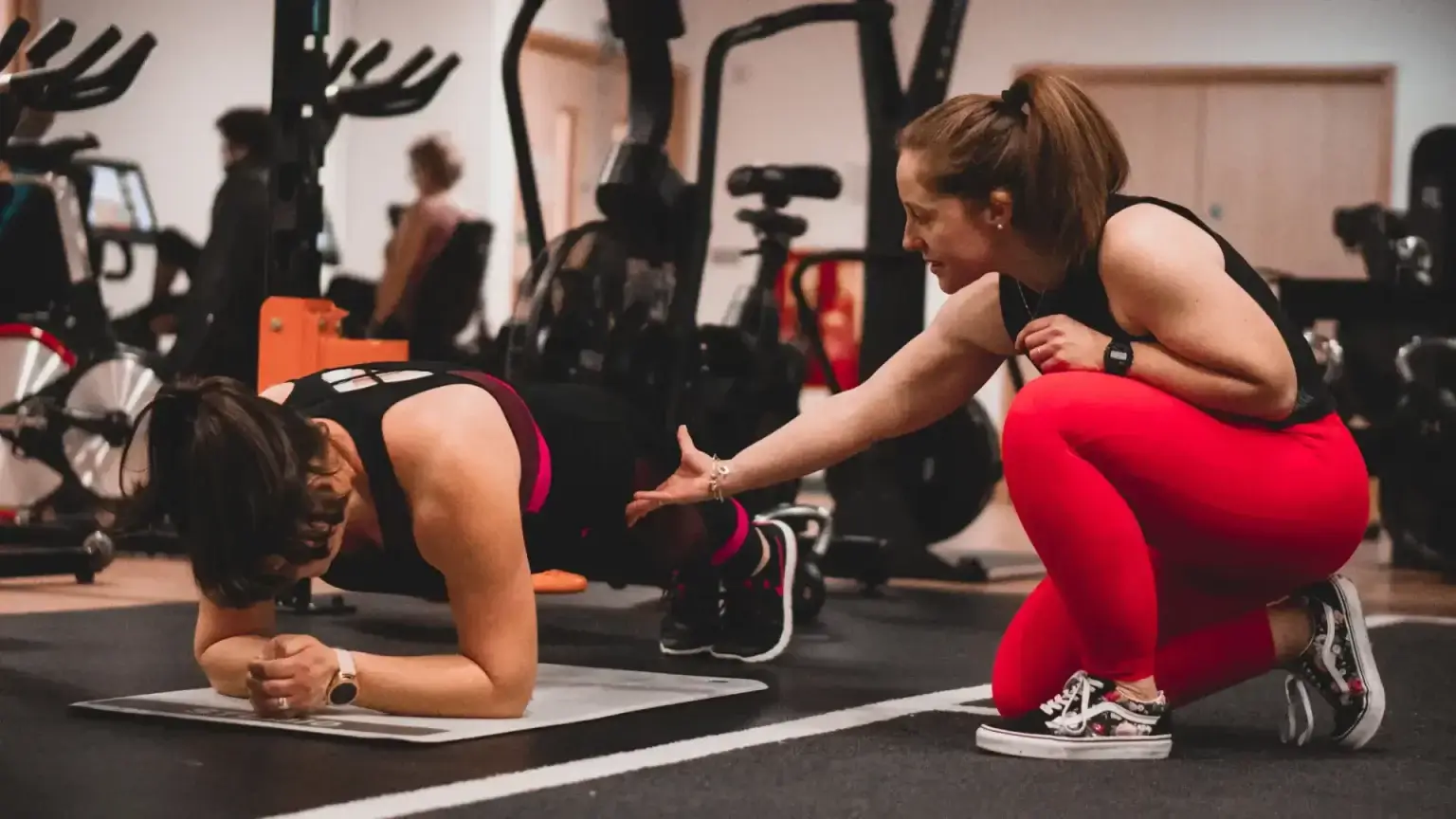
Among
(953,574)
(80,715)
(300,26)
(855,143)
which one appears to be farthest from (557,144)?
(80,715)

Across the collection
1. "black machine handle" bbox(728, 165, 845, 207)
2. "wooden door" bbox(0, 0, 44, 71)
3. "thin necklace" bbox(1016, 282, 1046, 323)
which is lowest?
"thin necklace" bbox(1016, 282, 1046, 323)

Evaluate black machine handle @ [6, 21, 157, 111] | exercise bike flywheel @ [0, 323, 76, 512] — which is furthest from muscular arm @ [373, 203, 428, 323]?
black machine handle @ [6, 21, 157, 111]

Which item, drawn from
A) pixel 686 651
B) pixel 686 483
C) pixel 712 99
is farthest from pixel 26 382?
pixel 686 483

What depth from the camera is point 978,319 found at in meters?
2.31

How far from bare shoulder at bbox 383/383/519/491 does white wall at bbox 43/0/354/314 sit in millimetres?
6198

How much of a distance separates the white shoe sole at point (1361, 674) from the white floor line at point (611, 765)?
543 mm

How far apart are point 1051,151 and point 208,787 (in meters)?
1.07

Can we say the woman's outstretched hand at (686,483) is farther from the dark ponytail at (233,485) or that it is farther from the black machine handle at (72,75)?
the black machine handle at (72,75)

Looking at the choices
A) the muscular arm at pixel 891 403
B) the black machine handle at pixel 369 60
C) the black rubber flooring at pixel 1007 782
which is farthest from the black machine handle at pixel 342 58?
the black rubber flooring at pixel 1007 782

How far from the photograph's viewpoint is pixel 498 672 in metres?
2.10

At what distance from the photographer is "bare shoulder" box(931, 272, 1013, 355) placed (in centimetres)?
229

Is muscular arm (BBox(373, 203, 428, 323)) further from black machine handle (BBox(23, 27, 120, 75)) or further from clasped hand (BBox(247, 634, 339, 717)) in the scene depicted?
clasped hand (BBox(247, 634, 339, 717))

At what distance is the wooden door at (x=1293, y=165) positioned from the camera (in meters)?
8.62

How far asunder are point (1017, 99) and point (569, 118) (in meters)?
7.54
